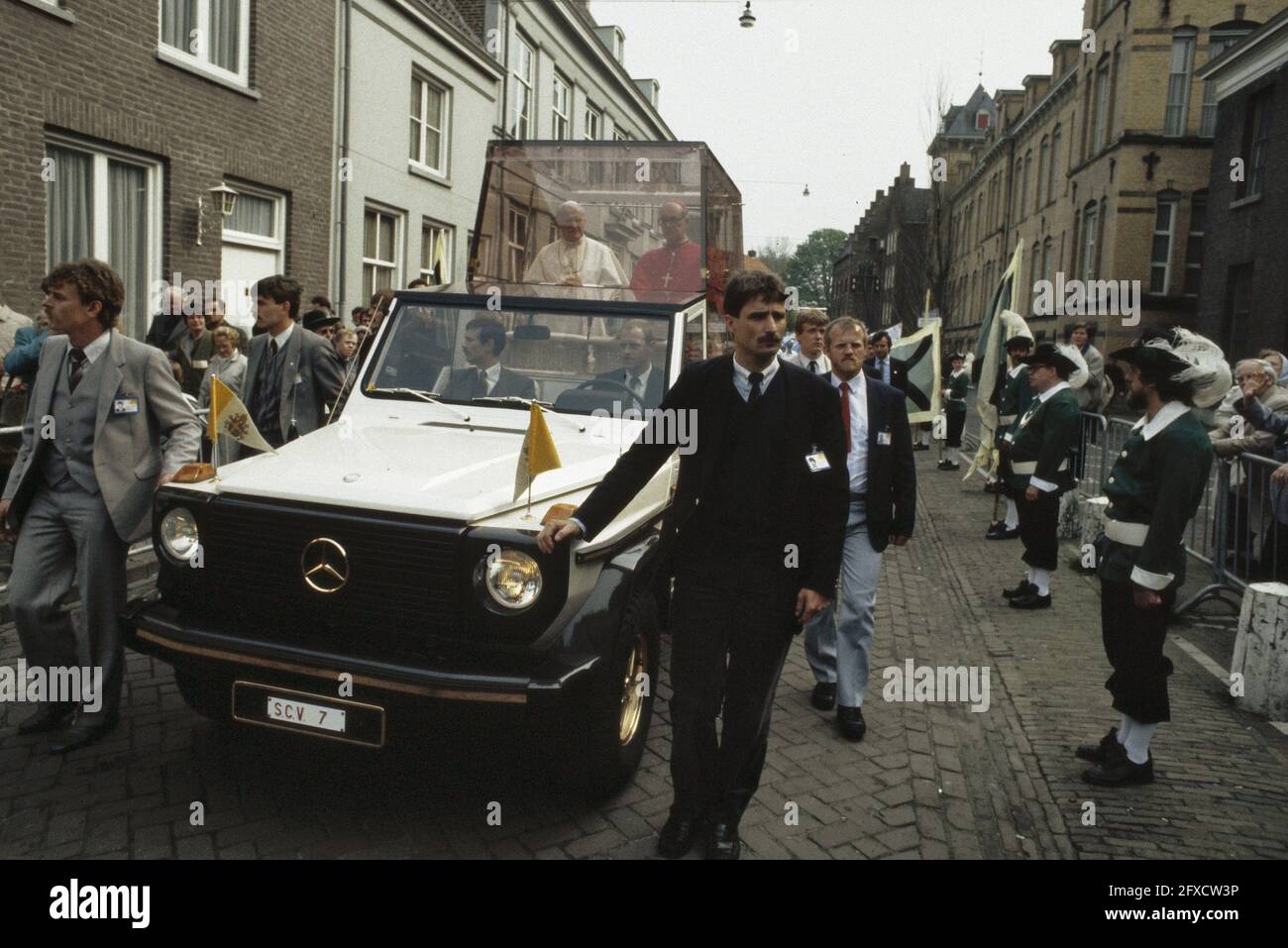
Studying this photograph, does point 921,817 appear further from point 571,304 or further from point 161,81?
point 161,81

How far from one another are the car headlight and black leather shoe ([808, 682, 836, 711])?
3217 mm

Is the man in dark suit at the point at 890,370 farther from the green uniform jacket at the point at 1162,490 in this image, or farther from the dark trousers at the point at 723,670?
the dark trousers at the point at 723,670

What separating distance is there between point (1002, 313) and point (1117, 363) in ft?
24.6

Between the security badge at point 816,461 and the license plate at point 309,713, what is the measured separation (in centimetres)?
172

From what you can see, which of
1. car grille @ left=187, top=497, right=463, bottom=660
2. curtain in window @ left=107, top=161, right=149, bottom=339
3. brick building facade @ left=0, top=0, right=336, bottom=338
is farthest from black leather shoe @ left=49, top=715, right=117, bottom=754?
curtain in window @ left=107, top=161, right=149, bottom=339

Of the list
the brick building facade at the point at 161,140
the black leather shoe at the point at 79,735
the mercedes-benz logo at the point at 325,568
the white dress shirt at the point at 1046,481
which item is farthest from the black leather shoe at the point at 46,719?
the brick building facade at the point at 161,140

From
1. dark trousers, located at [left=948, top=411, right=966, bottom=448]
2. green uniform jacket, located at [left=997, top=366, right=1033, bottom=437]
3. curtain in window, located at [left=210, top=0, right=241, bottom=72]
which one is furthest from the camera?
dark trousers, located at [left=948, top=411, right=966, bottom=448]

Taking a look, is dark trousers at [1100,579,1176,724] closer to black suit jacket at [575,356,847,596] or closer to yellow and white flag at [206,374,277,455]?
black suit jacket at [575,356,847,596]

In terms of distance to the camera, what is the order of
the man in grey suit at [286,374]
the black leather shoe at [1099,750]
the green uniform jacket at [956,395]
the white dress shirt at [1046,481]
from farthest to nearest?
the green uniform jacket at [956,395] → the white dress shirt at [1046,481] → the man in grey suit at [286,374] → the black leather shoe at [1099,750]

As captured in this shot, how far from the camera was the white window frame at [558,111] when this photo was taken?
88.4ft

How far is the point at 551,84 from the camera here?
2666 centimetres

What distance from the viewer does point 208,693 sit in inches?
161

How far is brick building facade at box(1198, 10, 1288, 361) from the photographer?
22.1m
